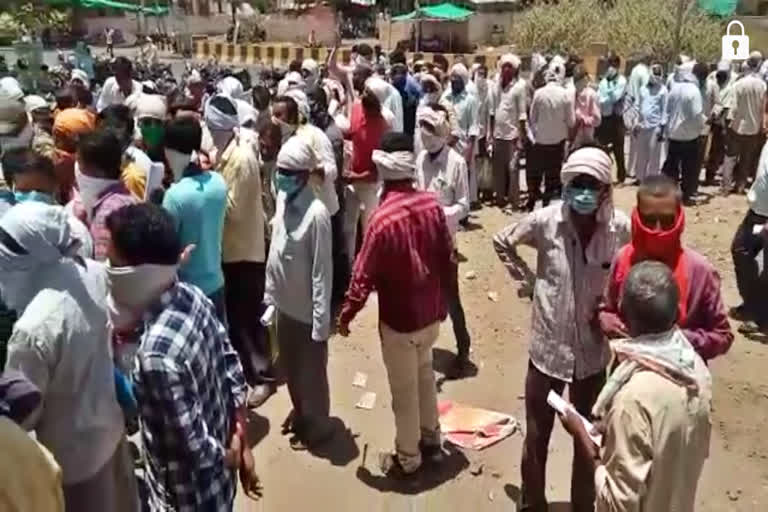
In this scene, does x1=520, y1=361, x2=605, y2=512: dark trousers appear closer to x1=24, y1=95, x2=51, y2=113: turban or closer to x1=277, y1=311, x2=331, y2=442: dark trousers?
x1=277, y1=311, x2=331, y2=442: dark trousers

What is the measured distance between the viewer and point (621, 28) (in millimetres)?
24281

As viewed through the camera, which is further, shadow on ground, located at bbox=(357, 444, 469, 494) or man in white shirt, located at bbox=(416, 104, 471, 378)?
man in white shirt, located at bbox=(416, 104, 471, 378)

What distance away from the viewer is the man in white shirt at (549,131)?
9.71 metres

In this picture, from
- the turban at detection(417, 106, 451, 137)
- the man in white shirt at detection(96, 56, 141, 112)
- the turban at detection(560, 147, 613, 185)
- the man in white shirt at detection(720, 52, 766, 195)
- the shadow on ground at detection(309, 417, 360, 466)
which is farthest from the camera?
the man in white shirt at detection(720, 52, 766, 195)

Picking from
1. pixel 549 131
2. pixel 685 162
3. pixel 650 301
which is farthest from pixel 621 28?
pixel 650 301

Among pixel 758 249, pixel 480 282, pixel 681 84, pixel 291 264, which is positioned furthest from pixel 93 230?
pixel 681 84

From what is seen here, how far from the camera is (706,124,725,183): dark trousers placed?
12617 millimetres

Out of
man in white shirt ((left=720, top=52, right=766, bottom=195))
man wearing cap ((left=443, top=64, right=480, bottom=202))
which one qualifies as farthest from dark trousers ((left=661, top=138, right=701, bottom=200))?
man wearing cap ((left=443, top=64, right=480, bottom=202))

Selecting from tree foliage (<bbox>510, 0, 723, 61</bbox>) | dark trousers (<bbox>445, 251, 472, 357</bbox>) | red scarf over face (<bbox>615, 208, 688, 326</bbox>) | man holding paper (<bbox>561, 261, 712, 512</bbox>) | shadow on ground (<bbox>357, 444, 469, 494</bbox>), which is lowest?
shadow on ground (<bbox>357, 444, 469, 494</bbox>)

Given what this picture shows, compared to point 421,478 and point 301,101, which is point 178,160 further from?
point 301,101

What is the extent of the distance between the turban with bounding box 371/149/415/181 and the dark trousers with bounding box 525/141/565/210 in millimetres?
5673

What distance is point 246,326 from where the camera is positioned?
228 inches

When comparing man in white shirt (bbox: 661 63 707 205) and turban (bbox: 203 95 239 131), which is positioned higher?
turban (bbox: 203 95 239 131)

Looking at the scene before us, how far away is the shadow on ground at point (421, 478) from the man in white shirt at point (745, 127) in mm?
8017
